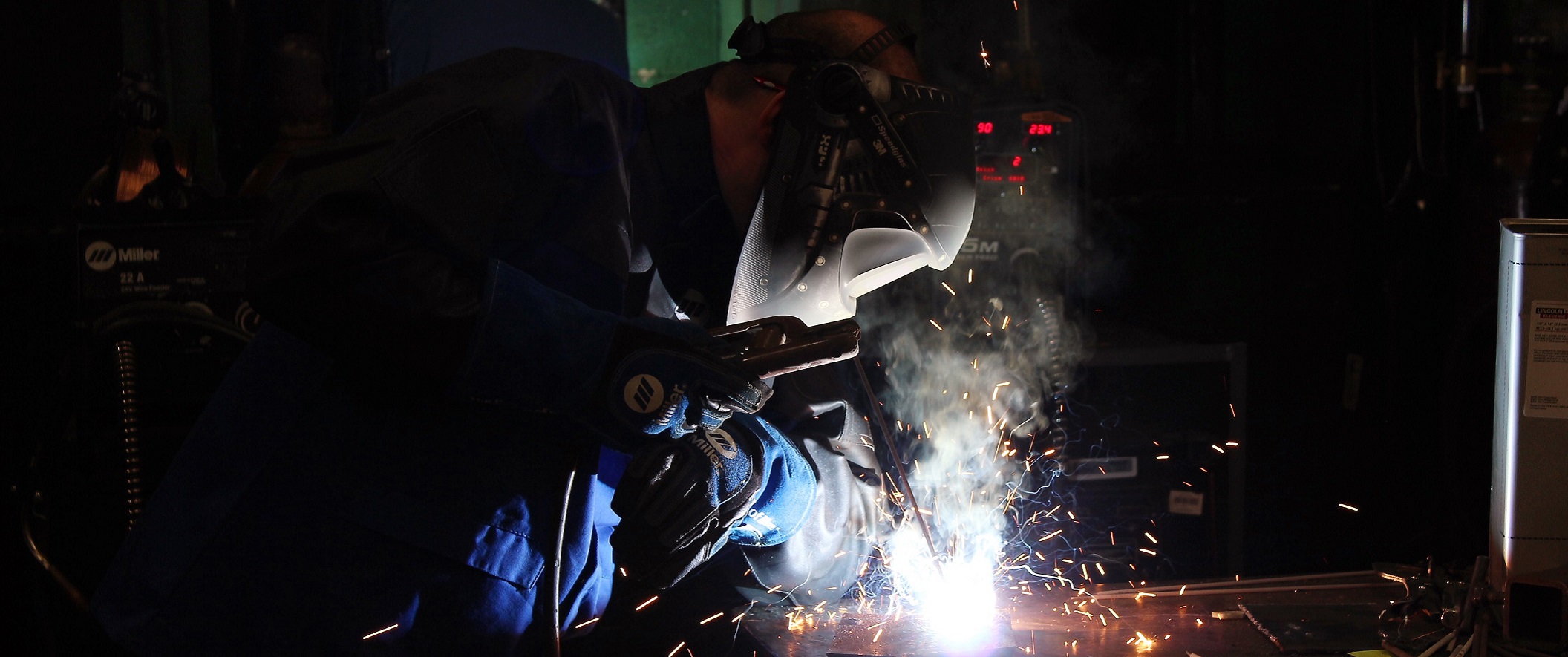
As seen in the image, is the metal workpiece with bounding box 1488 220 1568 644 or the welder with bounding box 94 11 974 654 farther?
the metal workpiece with bounding box 1488 220 1568 644

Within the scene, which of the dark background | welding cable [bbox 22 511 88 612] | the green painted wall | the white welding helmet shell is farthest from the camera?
the green painted wall

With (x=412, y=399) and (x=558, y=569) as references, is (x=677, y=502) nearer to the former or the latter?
(x=558, y=569)

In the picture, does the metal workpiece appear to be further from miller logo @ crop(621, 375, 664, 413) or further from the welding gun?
miller logo @ crop(621, 375, 664, 413)

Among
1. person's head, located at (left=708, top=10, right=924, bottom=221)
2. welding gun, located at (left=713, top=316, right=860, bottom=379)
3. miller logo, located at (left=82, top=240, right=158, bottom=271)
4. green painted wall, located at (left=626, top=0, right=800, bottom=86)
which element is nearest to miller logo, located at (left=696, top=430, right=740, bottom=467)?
welding gun, located at (left=713, top=316, right=860, bottom=379)

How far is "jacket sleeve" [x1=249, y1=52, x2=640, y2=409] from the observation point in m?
1.20

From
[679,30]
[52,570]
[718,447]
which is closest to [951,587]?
[718,447]

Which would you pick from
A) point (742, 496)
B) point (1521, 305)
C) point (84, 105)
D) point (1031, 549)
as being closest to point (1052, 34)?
point (1031, 549)

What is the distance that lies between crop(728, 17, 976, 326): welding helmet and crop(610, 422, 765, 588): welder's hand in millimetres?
248

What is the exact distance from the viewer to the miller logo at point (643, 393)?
127 centimetres

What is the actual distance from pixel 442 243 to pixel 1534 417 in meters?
1.40

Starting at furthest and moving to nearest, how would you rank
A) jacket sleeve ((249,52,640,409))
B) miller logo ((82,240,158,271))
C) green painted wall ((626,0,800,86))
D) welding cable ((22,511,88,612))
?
green painted wall ((626,0,800,86)), miller logo ((82,240,158,271)), welding cable ((22,511,88,612)), jacket sleeve ((249,52,640,409))

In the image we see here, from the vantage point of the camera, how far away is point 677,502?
4.39ft

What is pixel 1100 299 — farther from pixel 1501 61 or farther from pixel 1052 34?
pixel 1501 61

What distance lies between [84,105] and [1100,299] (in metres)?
2.94
